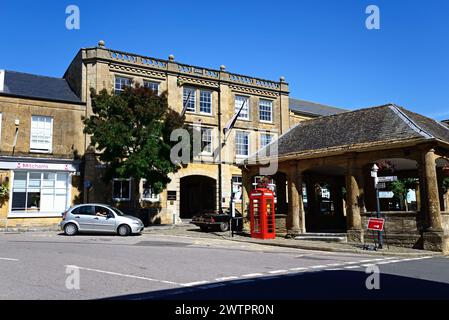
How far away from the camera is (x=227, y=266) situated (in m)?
11.1

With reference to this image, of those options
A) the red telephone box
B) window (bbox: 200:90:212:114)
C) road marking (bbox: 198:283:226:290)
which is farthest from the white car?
window (bbox: 200:90:212:114)

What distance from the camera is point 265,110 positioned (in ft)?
122

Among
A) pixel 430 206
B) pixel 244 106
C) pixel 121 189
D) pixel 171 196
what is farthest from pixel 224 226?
pixel 244 106

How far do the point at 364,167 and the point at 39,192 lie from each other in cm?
2020

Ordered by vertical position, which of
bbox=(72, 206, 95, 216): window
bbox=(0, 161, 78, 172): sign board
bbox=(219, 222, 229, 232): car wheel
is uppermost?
bbox=(0, 161, 78, 172): sign board

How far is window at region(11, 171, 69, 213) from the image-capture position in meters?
26.2

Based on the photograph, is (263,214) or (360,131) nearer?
(360,131)

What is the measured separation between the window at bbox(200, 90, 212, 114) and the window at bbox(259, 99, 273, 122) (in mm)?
5131

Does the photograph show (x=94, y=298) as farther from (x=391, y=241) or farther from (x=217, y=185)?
(x=217, y=185)

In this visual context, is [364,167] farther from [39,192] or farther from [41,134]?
[41,134]

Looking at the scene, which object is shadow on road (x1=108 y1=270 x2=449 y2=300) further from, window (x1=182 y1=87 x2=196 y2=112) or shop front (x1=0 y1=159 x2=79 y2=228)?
window (x1=182 y1=87 x2=196 y2=112)

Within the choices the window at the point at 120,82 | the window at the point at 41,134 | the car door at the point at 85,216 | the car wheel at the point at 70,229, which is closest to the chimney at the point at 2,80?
the window at the point at 41,134

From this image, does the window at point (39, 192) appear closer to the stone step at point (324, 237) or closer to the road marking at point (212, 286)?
the stone step at point (324, 237)
